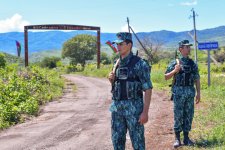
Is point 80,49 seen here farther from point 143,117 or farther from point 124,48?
point 143,117

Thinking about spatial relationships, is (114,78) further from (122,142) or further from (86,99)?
(86,99)

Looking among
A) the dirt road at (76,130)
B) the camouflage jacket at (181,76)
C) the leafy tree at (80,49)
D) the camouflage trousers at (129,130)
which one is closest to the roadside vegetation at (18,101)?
the dirt road at (76,130)

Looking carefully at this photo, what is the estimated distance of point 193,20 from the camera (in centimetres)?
4288

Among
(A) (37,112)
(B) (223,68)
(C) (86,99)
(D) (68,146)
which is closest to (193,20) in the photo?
(B) (223,68)

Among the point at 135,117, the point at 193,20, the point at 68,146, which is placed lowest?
the point at 68,146

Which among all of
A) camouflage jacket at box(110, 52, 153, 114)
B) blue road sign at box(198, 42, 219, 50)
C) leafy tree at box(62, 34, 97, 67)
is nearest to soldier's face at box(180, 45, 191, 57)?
camouflage jacket at box(110, 52, 153, 114)

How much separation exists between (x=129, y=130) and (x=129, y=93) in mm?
516

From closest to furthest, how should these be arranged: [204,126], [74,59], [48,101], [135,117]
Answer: [135,117] → [204,126] → [48,101] → [74,59]

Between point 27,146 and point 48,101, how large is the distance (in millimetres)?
8330

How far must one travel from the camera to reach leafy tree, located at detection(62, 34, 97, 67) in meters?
66.9

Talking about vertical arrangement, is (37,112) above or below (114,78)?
below

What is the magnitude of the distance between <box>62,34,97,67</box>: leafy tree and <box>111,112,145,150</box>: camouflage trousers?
61.7m

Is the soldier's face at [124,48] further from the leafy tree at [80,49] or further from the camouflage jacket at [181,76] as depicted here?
the leafy tree at [80,49]

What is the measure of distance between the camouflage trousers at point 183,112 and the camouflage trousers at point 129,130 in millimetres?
2017
